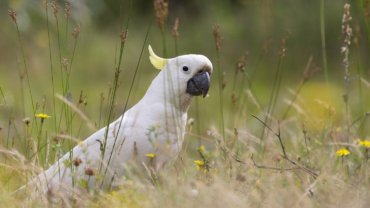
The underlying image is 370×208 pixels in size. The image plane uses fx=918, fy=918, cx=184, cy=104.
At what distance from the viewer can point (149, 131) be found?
3361 mm

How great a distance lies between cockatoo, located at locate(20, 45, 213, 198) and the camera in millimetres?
3439

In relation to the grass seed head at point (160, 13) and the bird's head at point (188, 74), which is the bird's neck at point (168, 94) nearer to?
the bird's head at point (188, 74)

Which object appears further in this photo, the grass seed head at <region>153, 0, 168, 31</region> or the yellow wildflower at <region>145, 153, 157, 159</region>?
the yellow wildflower at <region>145, 153, 157, 159</region>

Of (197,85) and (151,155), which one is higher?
(197,85)

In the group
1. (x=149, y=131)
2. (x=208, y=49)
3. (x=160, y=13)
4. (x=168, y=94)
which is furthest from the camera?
Result: (x=208, y=49)

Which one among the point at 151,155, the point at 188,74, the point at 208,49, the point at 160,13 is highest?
the point at 160,13

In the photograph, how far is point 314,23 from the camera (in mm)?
Answer: 9352

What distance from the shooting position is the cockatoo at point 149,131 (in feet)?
11.3

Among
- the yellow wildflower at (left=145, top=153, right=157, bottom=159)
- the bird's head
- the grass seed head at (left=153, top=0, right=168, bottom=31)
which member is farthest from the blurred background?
the grass seed head at (left=153, top=0, right=168, bottom=31)

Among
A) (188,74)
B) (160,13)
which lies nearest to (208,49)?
(188,74)

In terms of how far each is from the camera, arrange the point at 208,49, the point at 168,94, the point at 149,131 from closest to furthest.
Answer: the point at 149,131 < the point at 168,94 < the point at 208,49

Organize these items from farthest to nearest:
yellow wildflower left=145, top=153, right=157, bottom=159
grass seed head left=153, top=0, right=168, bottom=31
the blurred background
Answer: the blurred background < yellow wildflower left=145, top=153, right=157, bottom=159 < grass seed head left=153, top=0, right=168, bottom=31

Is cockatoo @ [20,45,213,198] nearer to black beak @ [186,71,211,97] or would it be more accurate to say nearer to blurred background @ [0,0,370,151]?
black beak @ [186,71,211,97]

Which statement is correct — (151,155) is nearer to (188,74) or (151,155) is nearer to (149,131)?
(149,131)
